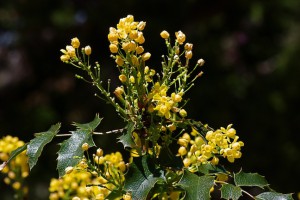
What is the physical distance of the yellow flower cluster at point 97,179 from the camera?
1281 millimetres

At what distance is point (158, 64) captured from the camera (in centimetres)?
604

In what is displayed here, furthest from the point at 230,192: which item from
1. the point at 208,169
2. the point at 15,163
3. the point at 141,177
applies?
the point at 15,163

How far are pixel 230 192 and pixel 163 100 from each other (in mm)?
237

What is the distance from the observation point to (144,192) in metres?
1.19

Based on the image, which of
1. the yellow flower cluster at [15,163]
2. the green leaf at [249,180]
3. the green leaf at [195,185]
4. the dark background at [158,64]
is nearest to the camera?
the green leaf at [195,185]

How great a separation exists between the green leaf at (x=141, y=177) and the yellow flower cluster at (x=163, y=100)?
10 cm

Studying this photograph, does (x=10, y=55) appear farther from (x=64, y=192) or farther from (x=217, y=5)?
(x=64, y=192)

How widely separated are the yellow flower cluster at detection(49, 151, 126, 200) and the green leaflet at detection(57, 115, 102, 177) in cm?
2

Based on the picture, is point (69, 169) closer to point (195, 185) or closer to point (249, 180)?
point (195, 185)

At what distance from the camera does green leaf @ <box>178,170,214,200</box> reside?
1.16m

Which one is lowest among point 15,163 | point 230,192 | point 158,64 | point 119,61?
point 230,192

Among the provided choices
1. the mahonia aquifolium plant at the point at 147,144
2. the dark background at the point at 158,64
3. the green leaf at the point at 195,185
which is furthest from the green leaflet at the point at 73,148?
the dark background at the point at 158,64

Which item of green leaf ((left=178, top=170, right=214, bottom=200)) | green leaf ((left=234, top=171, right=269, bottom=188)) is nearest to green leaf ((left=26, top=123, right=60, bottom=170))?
green leaf ((left=178, top=170, right=214, bottom=200))

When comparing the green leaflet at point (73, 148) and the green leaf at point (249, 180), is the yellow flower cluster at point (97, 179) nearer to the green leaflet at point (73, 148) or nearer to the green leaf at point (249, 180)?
the green leaflet at point (73, 148)
